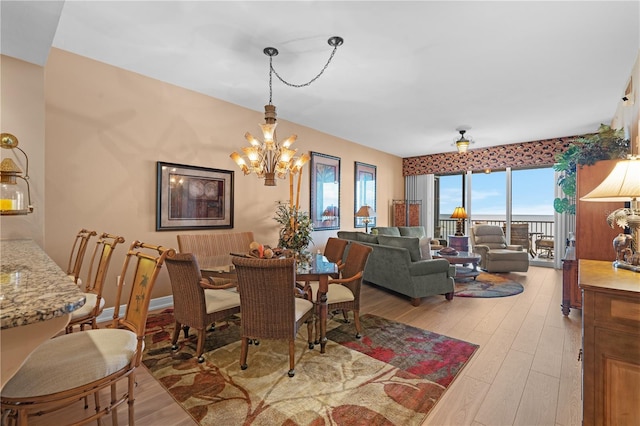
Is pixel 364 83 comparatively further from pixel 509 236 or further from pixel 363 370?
pixel 509 236

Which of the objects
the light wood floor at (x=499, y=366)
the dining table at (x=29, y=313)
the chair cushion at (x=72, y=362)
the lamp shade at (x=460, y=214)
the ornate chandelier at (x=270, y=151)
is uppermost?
the ornate chandelier at (x=270, y=151)

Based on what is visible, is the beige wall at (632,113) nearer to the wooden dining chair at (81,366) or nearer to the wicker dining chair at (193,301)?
the wicker dining chair at (193,301)

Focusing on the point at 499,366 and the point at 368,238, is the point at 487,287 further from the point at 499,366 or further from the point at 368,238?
the point at 499,366

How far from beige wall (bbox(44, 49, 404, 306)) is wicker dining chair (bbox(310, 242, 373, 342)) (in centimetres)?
214

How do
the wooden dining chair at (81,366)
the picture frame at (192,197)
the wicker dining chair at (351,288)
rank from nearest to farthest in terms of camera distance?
1. the wooden dining chair at (81,366)
2. the wicker dining chair at (351,288)
3. the picture frame at (192,197)

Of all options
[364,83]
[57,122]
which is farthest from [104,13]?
[364,83]

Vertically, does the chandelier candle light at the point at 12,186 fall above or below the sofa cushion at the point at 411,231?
above

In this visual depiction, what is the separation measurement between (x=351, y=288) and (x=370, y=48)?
2397 millimetres

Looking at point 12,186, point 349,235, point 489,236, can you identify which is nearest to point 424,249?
point 349,235

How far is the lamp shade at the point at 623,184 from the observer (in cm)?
176

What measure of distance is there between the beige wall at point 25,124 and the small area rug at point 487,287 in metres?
5.08

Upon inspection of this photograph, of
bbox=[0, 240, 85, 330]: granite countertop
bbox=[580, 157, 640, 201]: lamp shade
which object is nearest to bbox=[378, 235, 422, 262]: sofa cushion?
bbox=[580, 157, 640, 201]: lamp shade

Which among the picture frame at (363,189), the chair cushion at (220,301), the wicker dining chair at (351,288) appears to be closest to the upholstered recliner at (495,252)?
the picture frame at (363,189)

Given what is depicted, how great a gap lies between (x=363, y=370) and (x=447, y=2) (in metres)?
2.95
